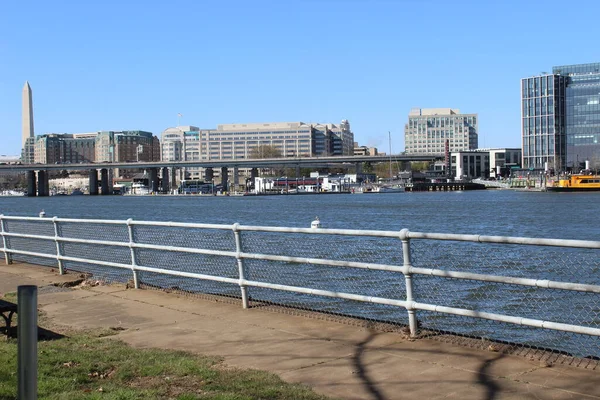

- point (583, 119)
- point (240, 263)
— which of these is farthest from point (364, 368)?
point (583, 119)

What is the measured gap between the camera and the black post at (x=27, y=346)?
3.99 m

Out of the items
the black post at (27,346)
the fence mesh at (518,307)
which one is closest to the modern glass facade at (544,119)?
the fence mesh at (518,307)

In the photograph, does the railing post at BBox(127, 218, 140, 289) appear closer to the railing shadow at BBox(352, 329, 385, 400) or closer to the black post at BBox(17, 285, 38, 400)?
the railing shadow at BBox(352, 329, 385, 400)

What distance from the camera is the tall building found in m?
180

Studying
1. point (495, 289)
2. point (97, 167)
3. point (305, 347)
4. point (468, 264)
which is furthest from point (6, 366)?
point (97, 167)

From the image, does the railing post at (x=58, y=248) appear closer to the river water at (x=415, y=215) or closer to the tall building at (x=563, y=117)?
the river water at (x=415, y=215)

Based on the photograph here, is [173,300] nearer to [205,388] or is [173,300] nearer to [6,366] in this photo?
[6,366]

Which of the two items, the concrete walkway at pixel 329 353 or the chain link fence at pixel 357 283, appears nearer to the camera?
the concrete walkway at pixel 329 353

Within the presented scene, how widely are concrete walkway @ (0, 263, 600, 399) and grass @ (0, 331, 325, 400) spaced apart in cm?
35

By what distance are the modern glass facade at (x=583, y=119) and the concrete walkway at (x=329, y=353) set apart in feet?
600

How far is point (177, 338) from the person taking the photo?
910 cm

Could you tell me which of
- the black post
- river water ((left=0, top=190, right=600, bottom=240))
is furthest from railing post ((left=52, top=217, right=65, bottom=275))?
river water ((left=0, top=190, right=600, bottom=240))

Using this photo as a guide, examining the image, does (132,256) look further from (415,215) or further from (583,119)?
(583,119)

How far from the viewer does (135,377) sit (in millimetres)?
7199
